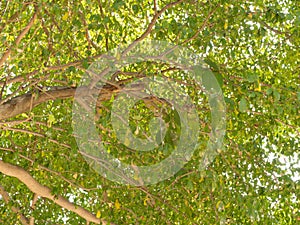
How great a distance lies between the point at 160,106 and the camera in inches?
213

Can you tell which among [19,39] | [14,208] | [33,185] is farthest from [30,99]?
[14,208]

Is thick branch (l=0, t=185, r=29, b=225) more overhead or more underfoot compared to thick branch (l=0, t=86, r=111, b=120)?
more underfoot

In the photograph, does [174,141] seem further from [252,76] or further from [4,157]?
[4,157]

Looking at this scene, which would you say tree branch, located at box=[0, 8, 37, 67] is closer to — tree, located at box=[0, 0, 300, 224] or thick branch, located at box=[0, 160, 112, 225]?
tree, located at box=[0, 0, 300, 224]

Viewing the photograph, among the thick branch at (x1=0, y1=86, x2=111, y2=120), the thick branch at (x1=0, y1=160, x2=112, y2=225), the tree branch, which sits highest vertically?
the tree branch

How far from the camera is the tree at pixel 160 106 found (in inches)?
184

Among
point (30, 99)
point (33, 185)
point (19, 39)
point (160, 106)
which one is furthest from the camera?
point (33, 185)

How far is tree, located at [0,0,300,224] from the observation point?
15.3 feet

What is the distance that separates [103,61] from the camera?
502cm

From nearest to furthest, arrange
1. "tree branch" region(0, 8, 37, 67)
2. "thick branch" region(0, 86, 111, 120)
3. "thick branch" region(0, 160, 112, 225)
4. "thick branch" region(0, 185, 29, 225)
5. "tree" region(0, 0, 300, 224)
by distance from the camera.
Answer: "tree" region(0, 0, 300, 224) < "tree branch" region(0, 8, 37, 67) < "thick branch" region(0, 86, 111, 120) < "thick branch" region(0, 160, 112, 225) < "thick branch" region(0, 185, 29, 225)

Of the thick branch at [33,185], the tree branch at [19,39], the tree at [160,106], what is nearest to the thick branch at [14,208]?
the tree at [160,106]

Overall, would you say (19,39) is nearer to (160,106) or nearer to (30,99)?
(30,99)

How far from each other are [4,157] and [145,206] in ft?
5.17

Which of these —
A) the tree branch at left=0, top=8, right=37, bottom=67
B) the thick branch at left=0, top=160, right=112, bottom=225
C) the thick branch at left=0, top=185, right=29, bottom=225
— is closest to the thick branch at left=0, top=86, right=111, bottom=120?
the tree branch at left=0, top=8, right=37, bottom=67
